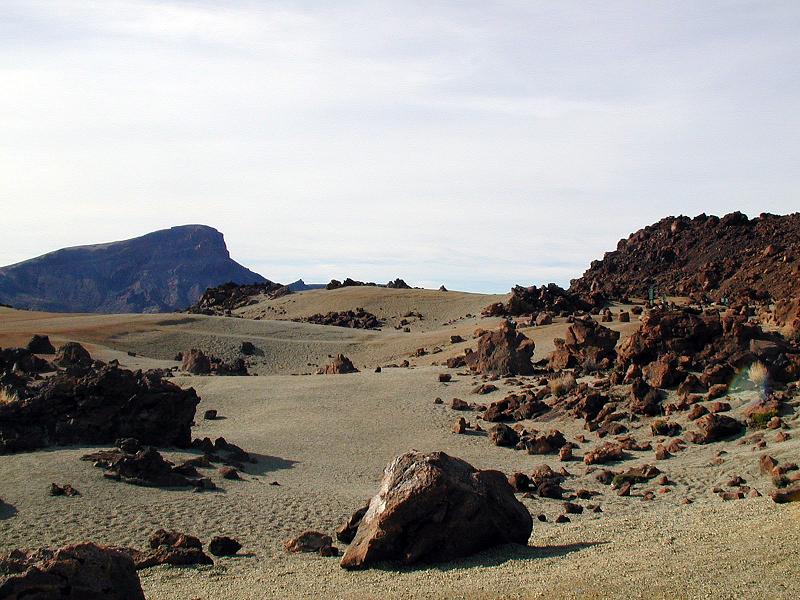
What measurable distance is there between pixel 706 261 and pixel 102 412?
48967 mm

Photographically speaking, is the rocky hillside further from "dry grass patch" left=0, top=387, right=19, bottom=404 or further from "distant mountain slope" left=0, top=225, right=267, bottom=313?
"distant mountain slope" left=0, top=225, right=267, bottom=313

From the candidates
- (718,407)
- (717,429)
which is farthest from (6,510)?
(718,407)

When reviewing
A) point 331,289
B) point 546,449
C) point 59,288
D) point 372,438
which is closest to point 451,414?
point 372,438

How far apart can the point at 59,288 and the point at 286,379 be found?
421 feet

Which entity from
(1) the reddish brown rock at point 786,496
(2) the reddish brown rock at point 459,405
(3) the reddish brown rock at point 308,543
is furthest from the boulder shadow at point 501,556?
(2) the reddish brown rock at point 459,405

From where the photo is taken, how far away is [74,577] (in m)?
7.14

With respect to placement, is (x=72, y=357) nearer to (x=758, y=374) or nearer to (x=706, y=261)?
(x=758, y=374)

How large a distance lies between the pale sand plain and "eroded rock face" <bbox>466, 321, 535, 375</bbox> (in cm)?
78

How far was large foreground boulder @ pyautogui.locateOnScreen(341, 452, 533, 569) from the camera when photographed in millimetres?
9484

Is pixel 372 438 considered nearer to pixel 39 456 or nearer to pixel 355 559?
pixel 39 456

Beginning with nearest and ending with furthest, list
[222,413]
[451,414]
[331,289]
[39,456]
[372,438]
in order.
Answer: [39,456], [372,438], [451,414], [222,413], [331,289]

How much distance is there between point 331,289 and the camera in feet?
237

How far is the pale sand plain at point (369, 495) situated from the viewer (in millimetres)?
8219

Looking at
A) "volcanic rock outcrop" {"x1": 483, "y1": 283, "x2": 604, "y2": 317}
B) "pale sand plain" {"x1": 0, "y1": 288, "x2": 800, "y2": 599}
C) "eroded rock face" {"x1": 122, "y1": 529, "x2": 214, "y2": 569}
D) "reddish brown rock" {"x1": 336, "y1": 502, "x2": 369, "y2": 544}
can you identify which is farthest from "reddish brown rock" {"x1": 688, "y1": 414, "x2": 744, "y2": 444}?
"volcanic rock outcrop" {"x1": 483, "y1": 283, "x2": 604, "y2": 317}
